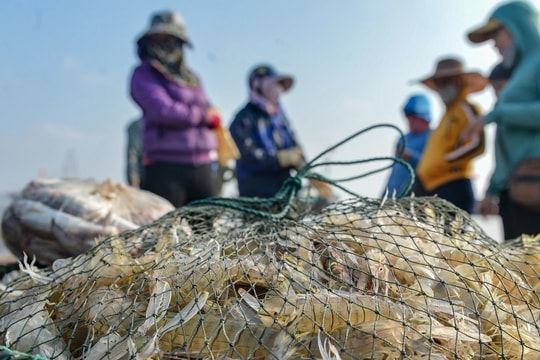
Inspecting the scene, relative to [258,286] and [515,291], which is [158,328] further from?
[515,291]

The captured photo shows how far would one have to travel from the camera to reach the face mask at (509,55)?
3.05 meters

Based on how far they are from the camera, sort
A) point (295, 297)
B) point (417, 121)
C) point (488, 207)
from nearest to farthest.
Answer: point (295, 297) < point (488, 207) < point (417, 121)

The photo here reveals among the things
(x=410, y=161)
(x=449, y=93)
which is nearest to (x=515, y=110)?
(x=449, y=93)

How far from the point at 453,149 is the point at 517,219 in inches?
46.2

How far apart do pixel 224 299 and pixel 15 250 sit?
127 cm

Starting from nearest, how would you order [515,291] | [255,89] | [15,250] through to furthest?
[515,291], [15,250], [255,89]

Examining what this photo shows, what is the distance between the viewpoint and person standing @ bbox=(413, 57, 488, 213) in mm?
3752

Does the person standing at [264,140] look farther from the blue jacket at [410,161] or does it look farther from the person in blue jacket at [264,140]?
the blue jacket at [410,161]

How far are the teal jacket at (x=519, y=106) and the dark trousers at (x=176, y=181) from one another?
173 centimetres

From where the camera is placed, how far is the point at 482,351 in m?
0.96

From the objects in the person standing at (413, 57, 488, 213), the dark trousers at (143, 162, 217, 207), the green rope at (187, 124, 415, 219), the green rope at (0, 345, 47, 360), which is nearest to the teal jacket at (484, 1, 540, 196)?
the person standing at (413, 57, 488, 213)

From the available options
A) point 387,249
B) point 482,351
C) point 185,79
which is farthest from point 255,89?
point 482,351

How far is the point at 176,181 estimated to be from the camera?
3395mm

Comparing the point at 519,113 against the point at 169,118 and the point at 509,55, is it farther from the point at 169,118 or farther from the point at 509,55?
the point at 169,118
